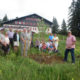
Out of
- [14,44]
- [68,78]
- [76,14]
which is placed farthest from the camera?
[76,14]

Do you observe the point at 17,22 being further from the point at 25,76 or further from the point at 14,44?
the point at 25,76

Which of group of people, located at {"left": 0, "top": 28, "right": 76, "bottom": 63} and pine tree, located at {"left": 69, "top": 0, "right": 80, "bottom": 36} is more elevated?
pine tree, located at {"left": 69, "top": 0, "right": 80, "bottom": 36}

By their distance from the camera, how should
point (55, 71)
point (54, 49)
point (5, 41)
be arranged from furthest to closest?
point (54, 49), point (5, 41), point (55, 71)

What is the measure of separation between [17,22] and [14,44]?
1246 inches

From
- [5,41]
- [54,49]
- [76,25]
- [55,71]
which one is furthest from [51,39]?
[76,25]

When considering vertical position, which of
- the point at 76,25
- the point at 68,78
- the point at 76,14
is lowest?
the point at 68,78

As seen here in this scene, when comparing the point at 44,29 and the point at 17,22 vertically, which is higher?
the point at 17,22

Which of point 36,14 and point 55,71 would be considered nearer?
point 55,71

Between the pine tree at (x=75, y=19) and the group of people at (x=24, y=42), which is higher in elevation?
the pine tree at (x=75, y=19)

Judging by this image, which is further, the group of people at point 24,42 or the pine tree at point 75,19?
the pine tree at point 75,19

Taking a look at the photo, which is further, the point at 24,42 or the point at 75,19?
the point at 75,19

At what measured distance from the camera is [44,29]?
652 cm

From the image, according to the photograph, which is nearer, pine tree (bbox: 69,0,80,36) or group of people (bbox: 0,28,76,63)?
group of people (bbox: 0,28,76,63)

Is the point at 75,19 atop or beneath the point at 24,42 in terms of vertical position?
atop
